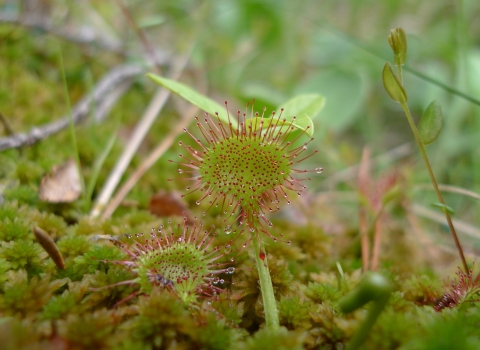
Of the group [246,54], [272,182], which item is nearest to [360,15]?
[246,54]

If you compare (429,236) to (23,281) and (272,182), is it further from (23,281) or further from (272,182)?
(23,281)

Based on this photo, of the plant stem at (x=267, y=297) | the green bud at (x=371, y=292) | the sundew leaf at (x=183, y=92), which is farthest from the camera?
the sundew leaf at (x=183, y=92)

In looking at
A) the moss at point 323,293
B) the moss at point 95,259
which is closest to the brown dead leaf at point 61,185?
the moss at point 95,259

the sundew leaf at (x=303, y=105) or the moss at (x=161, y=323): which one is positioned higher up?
the sundew leaf at (x=303, y=105)

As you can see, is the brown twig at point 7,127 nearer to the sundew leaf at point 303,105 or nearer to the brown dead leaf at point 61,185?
the brown dead leaf at point 61,185

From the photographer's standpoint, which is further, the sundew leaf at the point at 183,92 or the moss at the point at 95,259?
the sundew leaf at the point at 183,92

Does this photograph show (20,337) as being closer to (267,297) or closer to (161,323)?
(161,323)

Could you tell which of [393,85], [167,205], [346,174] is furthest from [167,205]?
[346,174]

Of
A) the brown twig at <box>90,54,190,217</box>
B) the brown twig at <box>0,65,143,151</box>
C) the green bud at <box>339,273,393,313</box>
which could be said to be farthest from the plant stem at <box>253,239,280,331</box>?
the brown twig at <box>0,65,143,151</box>
